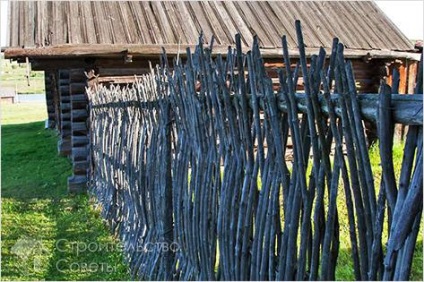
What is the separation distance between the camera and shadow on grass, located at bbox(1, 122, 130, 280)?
4.99 meters

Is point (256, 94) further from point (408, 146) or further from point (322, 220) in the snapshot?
point (408, 146)

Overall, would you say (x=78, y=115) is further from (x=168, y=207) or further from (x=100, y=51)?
(x=168, y=207)

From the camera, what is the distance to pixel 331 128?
190 centimetres

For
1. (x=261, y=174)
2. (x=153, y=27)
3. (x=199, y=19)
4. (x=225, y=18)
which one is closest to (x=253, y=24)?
(x=225, y=18)

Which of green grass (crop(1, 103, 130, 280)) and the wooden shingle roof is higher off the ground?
the wooden shingle roof

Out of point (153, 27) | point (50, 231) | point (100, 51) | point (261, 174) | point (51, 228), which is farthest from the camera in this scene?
point (153, 27)

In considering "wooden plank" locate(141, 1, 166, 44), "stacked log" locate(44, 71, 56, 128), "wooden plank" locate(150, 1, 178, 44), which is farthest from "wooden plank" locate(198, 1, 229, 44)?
"stacked log" locate(44, 71, 56, 128)

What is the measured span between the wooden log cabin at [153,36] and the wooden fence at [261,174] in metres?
4.10

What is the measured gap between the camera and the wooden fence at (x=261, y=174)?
166 cm

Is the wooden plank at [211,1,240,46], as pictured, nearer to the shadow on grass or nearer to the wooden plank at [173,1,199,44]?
the wooden plank at [173,1,199,44]

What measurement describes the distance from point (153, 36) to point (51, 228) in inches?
172

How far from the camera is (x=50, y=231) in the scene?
632cm

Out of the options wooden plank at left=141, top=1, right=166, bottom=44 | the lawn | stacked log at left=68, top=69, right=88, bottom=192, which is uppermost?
wooden plank at left=141, top=1, right=166, bottom=44

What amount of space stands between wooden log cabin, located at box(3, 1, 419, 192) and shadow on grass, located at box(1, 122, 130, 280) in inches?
23.1
